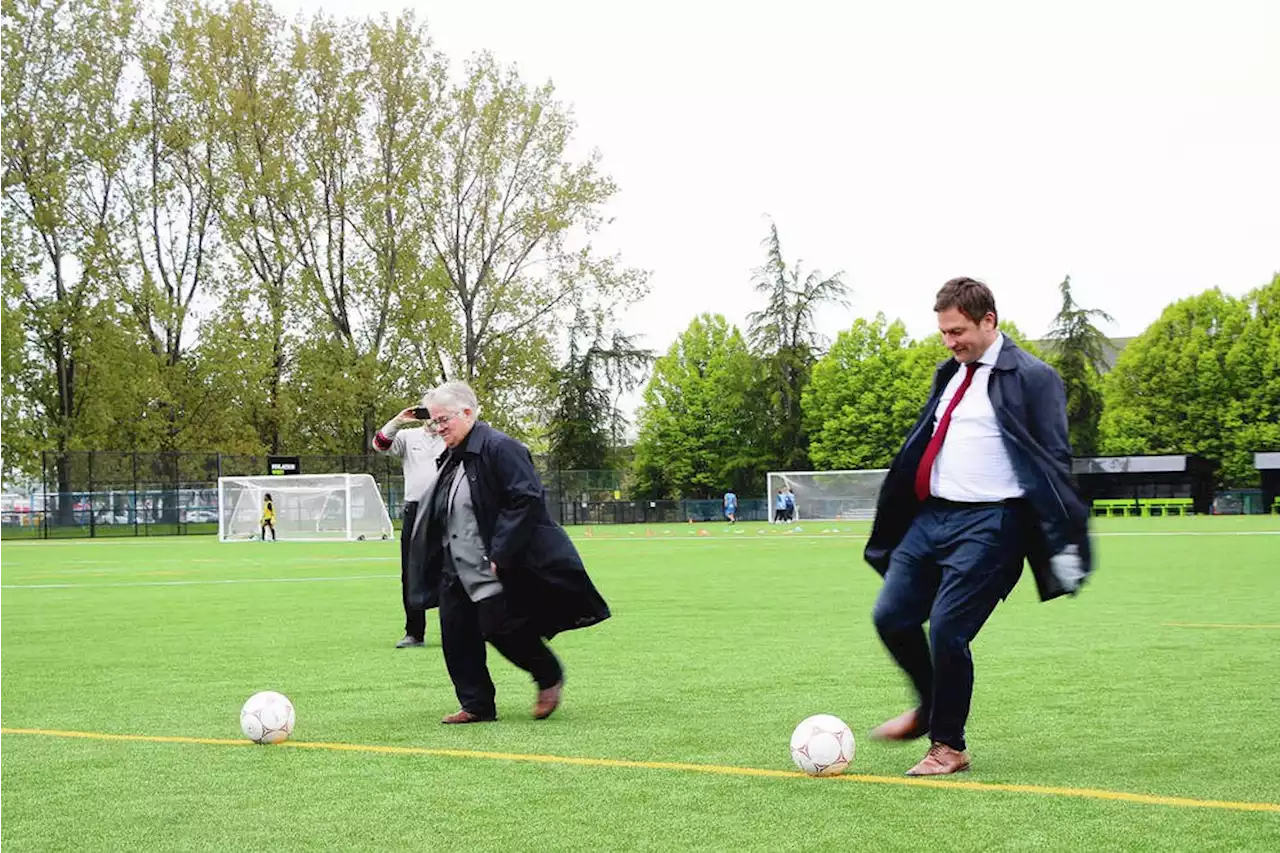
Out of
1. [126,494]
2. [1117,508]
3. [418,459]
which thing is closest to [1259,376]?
[1117,508]

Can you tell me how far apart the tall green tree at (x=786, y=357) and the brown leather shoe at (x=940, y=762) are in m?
73.8

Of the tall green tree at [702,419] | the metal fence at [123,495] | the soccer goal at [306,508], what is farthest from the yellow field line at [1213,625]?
the tall green tree at [702,419]

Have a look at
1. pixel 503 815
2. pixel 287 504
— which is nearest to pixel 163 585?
pixel 503 815

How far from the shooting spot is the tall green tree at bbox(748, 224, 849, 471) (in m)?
79.4

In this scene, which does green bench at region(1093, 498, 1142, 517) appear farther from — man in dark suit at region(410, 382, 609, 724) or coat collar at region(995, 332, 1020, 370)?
coat collar at region(995, 332, 1020, 370)

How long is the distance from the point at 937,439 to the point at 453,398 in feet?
8.58

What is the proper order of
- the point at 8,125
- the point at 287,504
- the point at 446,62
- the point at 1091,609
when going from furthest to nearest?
the point at 446,62
the point at 8,125
the point at 287,504
the point at 1091,609

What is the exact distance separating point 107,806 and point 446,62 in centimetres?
5445

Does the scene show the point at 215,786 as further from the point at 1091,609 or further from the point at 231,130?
the point at 231,130

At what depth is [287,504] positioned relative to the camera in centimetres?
4388

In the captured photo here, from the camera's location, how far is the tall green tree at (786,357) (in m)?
79.4

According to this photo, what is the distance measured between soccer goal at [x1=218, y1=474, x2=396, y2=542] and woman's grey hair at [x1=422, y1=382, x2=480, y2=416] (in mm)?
36183

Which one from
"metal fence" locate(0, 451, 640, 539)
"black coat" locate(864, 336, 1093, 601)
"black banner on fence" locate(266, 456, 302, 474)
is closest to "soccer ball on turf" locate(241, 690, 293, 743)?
"black coat" locate(864, 336, 1093, 601)

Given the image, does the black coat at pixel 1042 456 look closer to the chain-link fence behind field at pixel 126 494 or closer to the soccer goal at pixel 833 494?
the chain-link fence behind field at pixel 126 494
